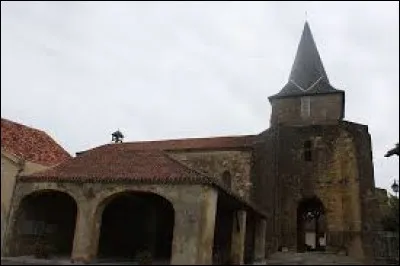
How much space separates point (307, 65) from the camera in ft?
115

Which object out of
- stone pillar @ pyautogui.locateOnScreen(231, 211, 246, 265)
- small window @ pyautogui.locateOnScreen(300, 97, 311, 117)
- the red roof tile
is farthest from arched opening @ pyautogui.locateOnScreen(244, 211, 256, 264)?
small window @ pyautogui.locateOnScreen(300, 97, 311, 117)

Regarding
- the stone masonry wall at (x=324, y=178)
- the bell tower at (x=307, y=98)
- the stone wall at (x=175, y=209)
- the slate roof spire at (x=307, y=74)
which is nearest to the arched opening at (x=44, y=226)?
the stone wall at (x=175, y=209)

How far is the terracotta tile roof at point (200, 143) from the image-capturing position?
29547 millimetres

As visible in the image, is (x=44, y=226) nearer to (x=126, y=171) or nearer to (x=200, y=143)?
(x=126, y=171)

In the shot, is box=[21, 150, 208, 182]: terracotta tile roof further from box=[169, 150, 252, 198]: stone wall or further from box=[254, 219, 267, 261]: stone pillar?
box=[169, 150, 252, 198]: stone wall

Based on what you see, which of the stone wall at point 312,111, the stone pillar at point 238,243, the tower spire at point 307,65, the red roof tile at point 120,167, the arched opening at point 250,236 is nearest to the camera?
the red roof tile at point 120,167

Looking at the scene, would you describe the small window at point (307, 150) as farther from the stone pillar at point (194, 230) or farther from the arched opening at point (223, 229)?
the stone pillar at point (194, 230)

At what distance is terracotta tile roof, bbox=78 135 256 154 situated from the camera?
29547mm

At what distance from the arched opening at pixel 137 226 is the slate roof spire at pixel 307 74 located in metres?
15.7

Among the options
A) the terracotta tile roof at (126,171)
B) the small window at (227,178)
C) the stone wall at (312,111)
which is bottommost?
the terracotta tile roof at (126,171)

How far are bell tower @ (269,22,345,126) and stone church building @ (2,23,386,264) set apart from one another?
0.08 metres

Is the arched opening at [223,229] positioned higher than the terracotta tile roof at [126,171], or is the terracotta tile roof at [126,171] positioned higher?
the terracotta tile roof at [126,171]

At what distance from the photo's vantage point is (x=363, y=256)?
23.8 m

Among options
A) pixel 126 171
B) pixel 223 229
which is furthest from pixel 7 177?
pixel 223 229
